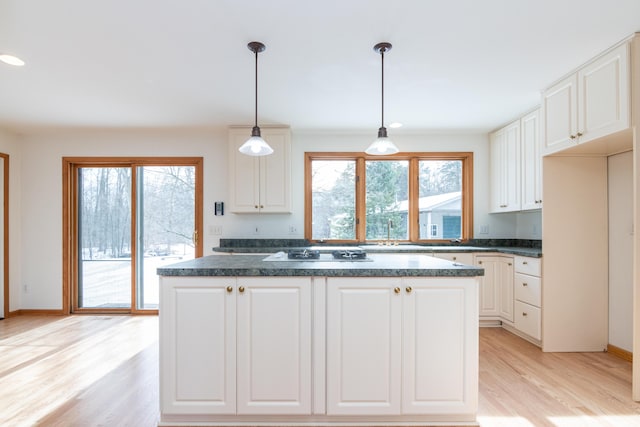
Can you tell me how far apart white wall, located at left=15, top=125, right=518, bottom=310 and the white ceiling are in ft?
Result: 2.21

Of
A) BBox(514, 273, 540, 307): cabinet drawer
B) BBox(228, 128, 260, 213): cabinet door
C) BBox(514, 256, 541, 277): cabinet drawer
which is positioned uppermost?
BBox(228, 128, 260, 213): cabinet door

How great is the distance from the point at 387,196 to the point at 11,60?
387cm

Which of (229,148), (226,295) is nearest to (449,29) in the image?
(226,295)

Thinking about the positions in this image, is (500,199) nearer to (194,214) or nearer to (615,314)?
(615,314)

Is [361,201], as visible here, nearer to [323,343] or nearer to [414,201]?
[414,201]

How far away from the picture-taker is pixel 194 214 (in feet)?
14.8

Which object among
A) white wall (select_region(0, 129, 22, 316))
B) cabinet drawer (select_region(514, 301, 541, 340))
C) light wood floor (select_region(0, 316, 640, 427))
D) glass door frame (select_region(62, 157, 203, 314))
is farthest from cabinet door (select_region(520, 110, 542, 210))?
white wall (select_region(0, 129, 22, 316))

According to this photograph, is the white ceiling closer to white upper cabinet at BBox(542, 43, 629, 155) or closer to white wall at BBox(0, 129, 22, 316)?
white upper cabinet at BBox(542, 43, 629, 155)

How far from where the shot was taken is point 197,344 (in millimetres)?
1895

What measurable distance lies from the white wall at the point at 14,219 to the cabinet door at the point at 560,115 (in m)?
6.09

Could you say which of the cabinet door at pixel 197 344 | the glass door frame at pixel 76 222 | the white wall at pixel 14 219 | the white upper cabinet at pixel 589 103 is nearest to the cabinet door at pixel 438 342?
the cabinet door at pixel 197 344

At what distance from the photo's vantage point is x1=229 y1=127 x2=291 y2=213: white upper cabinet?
412 centimetres

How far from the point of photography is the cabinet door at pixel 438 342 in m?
1.89

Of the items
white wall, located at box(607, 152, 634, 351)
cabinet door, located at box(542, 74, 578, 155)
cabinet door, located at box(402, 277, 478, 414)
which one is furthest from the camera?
white wall, located at box(607, 152, 634, 351)
